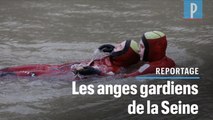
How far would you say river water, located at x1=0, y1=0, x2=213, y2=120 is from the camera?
4508 mm

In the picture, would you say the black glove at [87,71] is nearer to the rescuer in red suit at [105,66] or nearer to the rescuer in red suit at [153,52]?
the rescuer in red suit at [105,66]

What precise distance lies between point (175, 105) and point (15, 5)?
27.8ft

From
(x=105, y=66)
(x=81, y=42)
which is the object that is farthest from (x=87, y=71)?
→ (x=81, y=42)

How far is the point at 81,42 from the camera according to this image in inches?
299

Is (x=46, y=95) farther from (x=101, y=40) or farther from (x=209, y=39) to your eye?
(x=209, y=39)

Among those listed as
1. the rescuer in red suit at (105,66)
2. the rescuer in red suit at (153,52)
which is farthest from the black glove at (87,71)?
the rescuer in red suit at (153,52)

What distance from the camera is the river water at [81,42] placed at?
14.8 feet

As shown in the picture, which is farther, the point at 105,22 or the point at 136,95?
the point at 105,22

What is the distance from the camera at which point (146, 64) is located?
17.3ft

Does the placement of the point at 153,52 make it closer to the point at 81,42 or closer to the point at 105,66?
the point at 105,66

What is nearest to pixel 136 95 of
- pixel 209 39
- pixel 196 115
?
pixel 196 115

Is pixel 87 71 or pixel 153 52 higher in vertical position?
pixel 153 52

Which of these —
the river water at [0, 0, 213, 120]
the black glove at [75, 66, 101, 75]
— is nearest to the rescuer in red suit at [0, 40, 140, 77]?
the black glove at [75, 66, 101, 75]

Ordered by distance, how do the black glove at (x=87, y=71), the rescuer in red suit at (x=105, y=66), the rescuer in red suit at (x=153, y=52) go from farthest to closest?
the rescuer in red suit at (x=105, y=66)
the rescuer in red suit at (x=153, y=52)
the black glove at (x=87, y=71)
